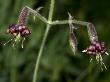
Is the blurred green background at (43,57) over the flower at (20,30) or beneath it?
beneath

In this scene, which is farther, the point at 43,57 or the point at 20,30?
the point at 43,57

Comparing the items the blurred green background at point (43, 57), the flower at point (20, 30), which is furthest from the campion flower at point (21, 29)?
the blurred green background at point (43, 57)

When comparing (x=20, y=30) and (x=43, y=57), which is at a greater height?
(x=20, y=30)

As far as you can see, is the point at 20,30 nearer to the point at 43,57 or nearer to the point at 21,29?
the point at 21,29

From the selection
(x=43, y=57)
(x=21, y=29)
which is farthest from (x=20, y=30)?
(x=43, y=57)

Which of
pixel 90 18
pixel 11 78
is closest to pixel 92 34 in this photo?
pixel 11 78

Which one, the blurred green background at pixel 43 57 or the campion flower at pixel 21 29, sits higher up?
the campion flower at pixel 21 29

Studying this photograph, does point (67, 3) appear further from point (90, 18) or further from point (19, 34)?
point (19, 34)

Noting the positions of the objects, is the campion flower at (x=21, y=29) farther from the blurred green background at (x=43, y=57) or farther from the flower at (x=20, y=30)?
the blurred green background at (x=43, y=57)

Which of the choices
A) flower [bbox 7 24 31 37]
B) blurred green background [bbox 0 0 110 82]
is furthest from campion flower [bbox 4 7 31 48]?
blurred green background [bbox 0 0 110 82]

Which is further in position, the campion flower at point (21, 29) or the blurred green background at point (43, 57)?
the blurred green background at point (43, 57)

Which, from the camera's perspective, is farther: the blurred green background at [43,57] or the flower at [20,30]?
the blurred green background at [43,57]

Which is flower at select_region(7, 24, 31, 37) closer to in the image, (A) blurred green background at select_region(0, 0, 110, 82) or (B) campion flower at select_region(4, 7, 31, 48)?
(B) campion flower at select_region(4, 7, 31, 48)
